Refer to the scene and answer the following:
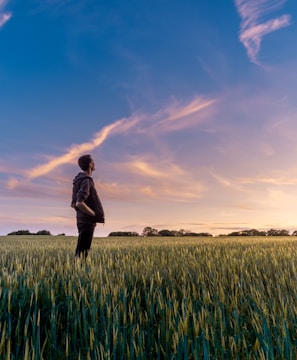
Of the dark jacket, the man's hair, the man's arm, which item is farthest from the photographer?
the man's hair

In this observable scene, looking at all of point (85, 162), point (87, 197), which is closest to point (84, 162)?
point (85, 162)

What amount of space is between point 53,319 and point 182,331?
3.17 feet

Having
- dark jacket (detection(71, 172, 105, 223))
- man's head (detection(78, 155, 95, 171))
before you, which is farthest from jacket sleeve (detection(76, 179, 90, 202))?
man's head (detection(78, 155, 95, 171))

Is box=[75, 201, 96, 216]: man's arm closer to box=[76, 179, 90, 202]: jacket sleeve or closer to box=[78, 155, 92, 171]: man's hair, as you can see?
box=[76, 179, 90, 202]: jacket sleeve

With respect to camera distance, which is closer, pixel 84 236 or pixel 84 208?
pixel 84 208

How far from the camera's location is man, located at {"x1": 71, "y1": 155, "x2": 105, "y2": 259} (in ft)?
18.6

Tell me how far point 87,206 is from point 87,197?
5.9 inches

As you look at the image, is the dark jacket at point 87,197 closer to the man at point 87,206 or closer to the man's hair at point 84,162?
the man at point 87,206

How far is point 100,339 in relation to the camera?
7.54ft

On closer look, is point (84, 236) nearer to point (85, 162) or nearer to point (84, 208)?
point (84, 208)

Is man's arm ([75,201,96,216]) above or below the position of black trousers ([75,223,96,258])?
above

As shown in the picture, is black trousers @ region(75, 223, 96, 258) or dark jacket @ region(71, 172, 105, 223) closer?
dark jacket @ region(71, 172, 105, 223)

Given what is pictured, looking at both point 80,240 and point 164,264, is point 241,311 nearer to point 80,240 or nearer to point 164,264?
point 164,264

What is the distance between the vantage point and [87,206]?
218 inches
